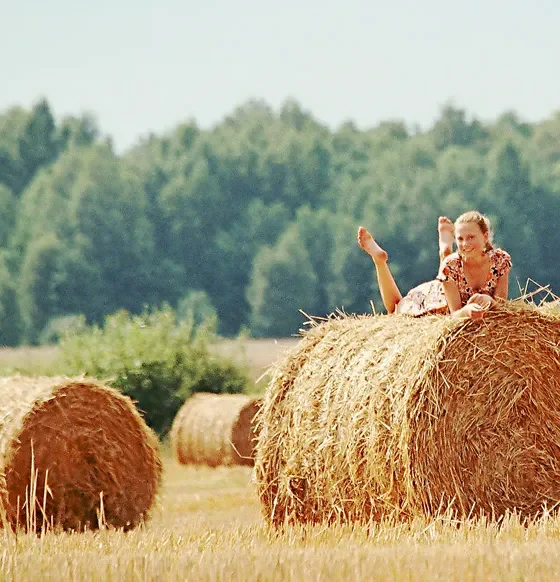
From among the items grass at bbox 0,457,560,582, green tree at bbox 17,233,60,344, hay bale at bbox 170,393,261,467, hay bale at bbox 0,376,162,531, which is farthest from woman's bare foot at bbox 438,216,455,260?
green tree at bbox 17,233,60,344

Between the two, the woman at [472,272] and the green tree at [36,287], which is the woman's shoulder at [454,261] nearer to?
the woman at [472,272]

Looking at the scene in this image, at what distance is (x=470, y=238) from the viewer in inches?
365

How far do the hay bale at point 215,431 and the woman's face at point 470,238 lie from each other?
10978 mm

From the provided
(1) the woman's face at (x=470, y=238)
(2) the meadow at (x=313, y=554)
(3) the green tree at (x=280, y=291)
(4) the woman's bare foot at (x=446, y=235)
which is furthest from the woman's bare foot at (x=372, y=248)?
(3) the green tree at (x=280, y=291)

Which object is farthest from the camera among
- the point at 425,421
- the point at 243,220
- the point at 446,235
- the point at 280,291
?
the point at 243,220

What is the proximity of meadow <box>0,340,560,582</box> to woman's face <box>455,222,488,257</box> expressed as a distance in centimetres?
183

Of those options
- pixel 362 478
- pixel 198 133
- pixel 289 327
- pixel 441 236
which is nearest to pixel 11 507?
pixel 362 478

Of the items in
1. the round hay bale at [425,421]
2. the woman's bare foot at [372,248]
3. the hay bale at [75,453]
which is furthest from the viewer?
the hay bale at [75,453]

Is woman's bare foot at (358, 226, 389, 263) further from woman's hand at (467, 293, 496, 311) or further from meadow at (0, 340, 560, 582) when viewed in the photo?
meadow at (0, 340, 560, 582)

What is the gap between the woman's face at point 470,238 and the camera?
30.3 feet

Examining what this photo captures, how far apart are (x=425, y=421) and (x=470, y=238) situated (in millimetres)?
1294

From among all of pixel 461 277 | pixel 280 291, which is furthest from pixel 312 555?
pixel 280 291

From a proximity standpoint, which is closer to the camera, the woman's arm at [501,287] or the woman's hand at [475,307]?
the woman's hand at [475,307]

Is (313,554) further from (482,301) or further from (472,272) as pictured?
(472,272)
